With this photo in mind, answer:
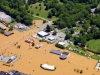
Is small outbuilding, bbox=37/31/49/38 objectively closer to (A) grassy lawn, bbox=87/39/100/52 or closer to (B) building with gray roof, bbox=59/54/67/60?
(B) building with gray roof, bbox=59/54/67/60

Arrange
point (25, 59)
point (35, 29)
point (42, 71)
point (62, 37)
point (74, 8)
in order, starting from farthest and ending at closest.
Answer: point (74, 8), point (35, 29), point (62, 37), point (25, 59), point (42, 71)

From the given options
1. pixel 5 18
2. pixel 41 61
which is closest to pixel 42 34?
pixel 41 61

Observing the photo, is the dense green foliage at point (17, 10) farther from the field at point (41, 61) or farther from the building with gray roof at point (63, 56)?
the building with gray roof at point (63, 56)

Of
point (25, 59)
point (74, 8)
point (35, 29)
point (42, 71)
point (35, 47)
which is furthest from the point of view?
point (74, 8)

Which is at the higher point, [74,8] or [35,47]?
[74,8]

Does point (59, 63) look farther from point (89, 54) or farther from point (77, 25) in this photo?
point (77, 25)

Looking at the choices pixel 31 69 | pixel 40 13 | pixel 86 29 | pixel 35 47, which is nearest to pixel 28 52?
pixel 35 47

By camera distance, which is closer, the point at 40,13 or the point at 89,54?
the point at 89,54

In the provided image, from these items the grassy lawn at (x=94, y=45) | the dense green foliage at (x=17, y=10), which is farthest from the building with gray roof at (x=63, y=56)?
the dense green foliage at (x=17, y=10)
